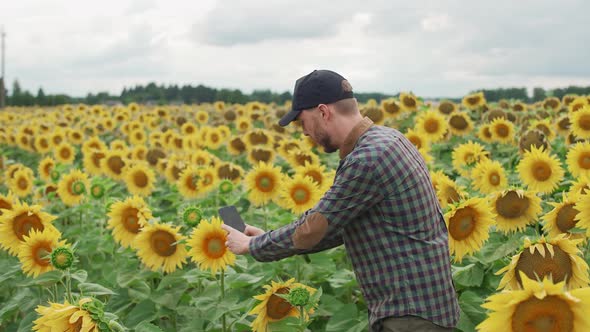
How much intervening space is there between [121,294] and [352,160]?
2483 mm

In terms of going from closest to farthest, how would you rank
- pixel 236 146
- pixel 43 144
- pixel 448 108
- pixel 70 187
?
pixel 70 187
pixel 236 146
pixel 448 108
pixel 43 144

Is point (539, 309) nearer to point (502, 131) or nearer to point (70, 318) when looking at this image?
point (70, 318)

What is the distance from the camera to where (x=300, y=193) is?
5.78 metres

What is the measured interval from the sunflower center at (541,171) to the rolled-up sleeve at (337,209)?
288 centimetres

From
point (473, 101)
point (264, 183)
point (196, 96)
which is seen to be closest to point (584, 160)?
point (264, 183)

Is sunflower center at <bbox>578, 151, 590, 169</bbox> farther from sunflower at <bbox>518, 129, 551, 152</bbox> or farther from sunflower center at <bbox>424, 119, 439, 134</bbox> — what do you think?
sunflower center at <bbox>424, 119, 439, 134</bbox>

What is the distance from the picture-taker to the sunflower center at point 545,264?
10.0 feet

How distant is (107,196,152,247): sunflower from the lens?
4965mm

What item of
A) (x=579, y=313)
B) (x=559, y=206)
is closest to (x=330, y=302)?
(x=559, y=206)

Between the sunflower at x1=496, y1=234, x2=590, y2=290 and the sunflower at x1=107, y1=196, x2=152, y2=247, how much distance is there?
2718 millimetres

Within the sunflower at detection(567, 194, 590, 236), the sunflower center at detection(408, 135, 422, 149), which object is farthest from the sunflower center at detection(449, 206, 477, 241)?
the sunflower center at detection(408, 135, 422, 149)

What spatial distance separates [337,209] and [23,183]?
6266 mm

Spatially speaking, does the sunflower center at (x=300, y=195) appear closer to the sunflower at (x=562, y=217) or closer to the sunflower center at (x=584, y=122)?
the sunflower at (x=562, y=217)

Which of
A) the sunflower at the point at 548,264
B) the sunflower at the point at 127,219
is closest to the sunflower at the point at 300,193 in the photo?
the sunflower at the point at 127,219
